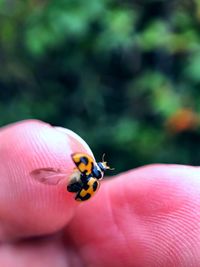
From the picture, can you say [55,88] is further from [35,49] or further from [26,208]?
[26,208]

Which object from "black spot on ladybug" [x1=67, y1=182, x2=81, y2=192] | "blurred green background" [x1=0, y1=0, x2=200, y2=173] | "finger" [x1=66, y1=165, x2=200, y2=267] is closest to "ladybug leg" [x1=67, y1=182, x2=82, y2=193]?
"black spot on ladybug" [x1=67, y1=182, x2=81, y2=192]

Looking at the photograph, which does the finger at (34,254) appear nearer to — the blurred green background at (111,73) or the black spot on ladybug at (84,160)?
the black spot on ladybug at (84,160)

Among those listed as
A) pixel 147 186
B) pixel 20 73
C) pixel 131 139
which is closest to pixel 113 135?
pixel 131 139

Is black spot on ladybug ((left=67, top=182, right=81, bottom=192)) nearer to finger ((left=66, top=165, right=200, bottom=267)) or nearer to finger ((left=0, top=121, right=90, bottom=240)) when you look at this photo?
finger ((left=0, top=121, right=90, bottom=240))

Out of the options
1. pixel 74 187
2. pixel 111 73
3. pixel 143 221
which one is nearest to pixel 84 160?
pixel 74 187

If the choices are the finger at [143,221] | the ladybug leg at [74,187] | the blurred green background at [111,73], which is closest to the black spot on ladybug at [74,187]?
the ladybug leg at [74,187]

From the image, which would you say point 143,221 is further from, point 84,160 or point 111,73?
point 111,73
